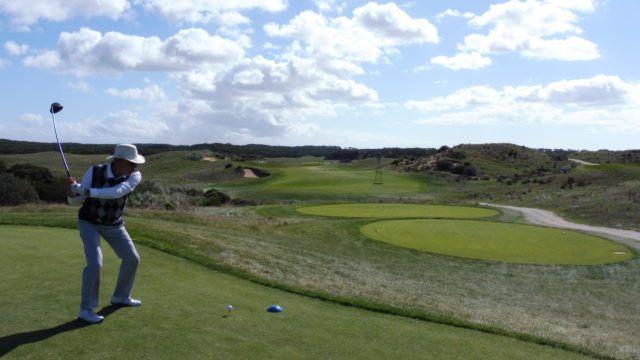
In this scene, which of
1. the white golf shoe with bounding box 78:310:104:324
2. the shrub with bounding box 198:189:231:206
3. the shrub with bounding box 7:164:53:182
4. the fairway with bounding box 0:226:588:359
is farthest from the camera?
the shrub with bounding box 198:189:231:206

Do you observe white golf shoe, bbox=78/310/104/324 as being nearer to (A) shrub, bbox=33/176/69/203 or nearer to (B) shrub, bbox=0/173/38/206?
(B) shrub, bbox=0/173/38/206

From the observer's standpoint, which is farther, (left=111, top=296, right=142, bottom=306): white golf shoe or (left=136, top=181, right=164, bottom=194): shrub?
(left=136, top=181, right=164, bottom=194): shrub

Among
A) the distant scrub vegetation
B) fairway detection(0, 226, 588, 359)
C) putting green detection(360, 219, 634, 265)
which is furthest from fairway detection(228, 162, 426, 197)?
fairway detection(0, 226, 588, 359)

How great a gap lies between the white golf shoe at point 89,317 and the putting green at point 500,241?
1799 cm

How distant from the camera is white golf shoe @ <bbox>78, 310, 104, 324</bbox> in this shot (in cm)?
680

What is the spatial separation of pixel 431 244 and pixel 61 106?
19254 mm

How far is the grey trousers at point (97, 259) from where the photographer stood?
277 inches

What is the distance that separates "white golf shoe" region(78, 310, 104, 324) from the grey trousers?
0.07 metres

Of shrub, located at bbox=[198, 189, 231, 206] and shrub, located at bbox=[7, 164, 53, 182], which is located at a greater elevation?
shrub, located at bbox=[7, 164, 53, 182]

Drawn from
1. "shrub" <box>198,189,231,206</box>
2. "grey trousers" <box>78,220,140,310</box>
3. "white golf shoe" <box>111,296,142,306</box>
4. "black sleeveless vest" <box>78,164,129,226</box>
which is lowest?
"shrub" <box>198,189,231,206</box>

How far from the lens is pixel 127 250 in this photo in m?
7.63

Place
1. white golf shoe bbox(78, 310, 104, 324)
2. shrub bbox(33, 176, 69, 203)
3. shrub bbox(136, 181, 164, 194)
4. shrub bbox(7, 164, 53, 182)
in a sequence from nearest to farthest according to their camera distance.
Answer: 1. white golf shoe bbox(78, 310, 104, 324)
2. shrub bbox(33, 176, 69, 203)
3. shrub bbox(7, 164, 53, 182)
4. shrub bbox(136, 181, 164, 194)

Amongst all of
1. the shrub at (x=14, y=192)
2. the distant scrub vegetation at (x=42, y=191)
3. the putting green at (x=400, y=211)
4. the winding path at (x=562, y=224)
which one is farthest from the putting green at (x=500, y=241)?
the shrub at (x=14, y=192)

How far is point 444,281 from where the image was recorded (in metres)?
17.3
